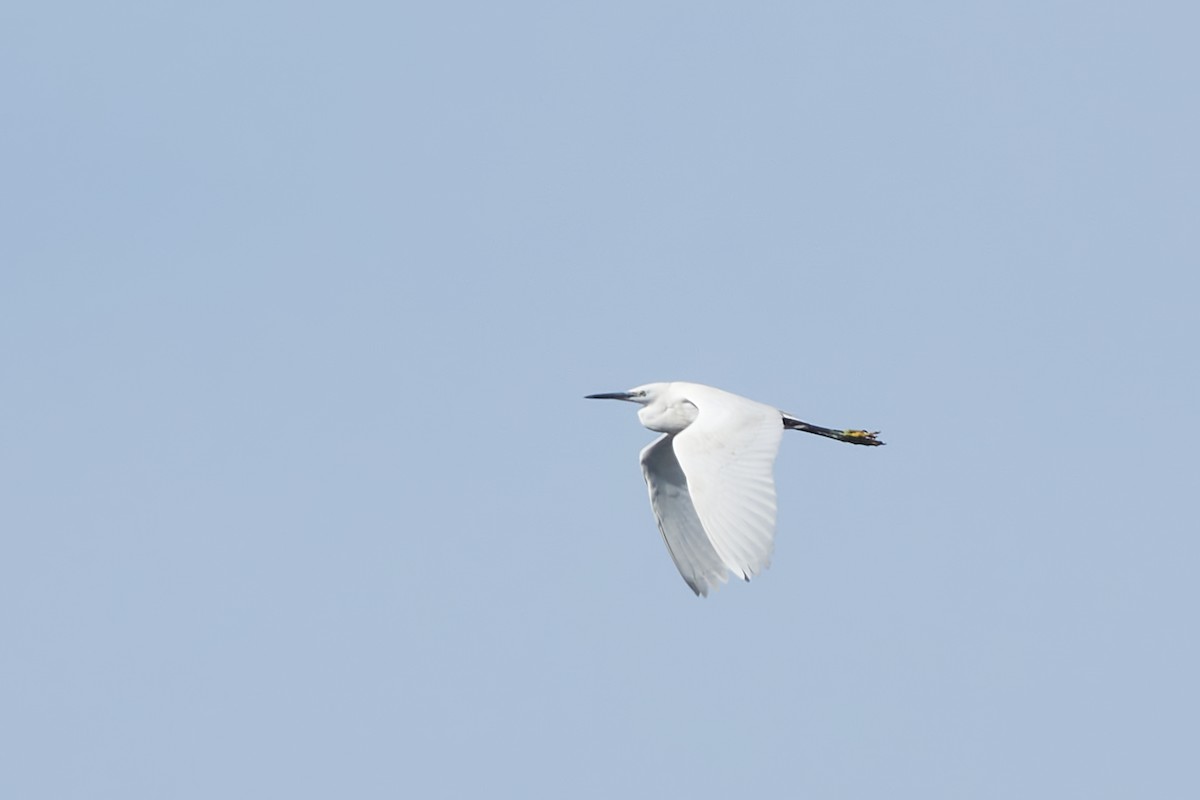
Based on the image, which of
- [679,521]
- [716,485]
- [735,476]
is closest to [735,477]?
[735,476]

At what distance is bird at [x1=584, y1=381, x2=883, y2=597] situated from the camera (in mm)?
17328

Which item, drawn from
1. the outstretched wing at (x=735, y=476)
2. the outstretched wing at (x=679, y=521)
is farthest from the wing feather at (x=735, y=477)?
the outstretched wing at (x=679, y=521)

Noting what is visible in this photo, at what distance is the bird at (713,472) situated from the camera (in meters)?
17.3

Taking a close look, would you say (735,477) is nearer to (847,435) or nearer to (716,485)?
(716,485)

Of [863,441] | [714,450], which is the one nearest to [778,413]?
[714,450]

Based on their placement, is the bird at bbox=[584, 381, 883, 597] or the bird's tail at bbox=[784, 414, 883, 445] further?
the bird's tail at bbox=[784, 414, 883, 445]

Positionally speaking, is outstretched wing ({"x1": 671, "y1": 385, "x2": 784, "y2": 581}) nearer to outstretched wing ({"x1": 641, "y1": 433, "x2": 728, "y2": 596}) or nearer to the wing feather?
the wing feather

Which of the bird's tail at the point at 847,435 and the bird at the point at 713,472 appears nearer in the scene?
the bird at the point at 713,472

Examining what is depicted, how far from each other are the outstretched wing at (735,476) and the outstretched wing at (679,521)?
1.85 m

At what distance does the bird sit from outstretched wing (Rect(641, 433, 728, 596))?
0.01 metres

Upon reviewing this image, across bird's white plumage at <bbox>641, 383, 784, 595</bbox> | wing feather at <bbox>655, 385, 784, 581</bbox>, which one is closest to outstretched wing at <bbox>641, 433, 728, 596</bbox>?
bird's white plumage at <bbox>641, 383, 784, 595</bbox>

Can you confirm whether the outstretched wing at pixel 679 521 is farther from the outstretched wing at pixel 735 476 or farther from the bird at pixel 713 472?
the outstretched wing at pixel 735 476

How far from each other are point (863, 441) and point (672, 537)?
3.34 meters

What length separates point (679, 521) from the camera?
71.4 feet
